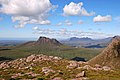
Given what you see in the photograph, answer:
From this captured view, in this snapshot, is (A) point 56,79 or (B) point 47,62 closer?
(A) point 56,79

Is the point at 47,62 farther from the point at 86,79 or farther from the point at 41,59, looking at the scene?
the point at 86,79

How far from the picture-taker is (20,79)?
97.1 metres

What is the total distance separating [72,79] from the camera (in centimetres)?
9031

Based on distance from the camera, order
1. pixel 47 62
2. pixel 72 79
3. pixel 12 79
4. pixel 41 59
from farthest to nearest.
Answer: pixel 41 59
pixel 47 62
pixel 12 79
pixel 72 79

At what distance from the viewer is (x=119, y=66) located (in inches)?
7844

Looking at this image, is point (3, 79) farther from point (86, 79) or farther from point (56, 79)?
point (86, 79)

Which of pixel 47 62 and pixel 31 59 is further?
pixel 31 59

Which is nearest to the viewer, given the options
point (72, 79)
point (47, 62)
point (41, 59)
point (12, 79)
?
point (72, 79)

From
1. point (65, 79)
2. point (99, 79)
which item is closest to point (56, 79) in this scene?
point (65, 79)

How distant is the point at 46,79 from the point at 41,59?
95695mm

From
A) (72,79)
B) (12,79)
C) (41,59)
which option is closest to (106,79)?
(72,79)

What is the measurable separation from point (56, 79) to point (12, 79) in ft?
66.9

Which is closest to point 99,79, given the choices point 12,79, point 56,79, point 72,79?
point 72,79

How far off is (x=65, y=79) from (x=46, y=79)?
8.62 metres
